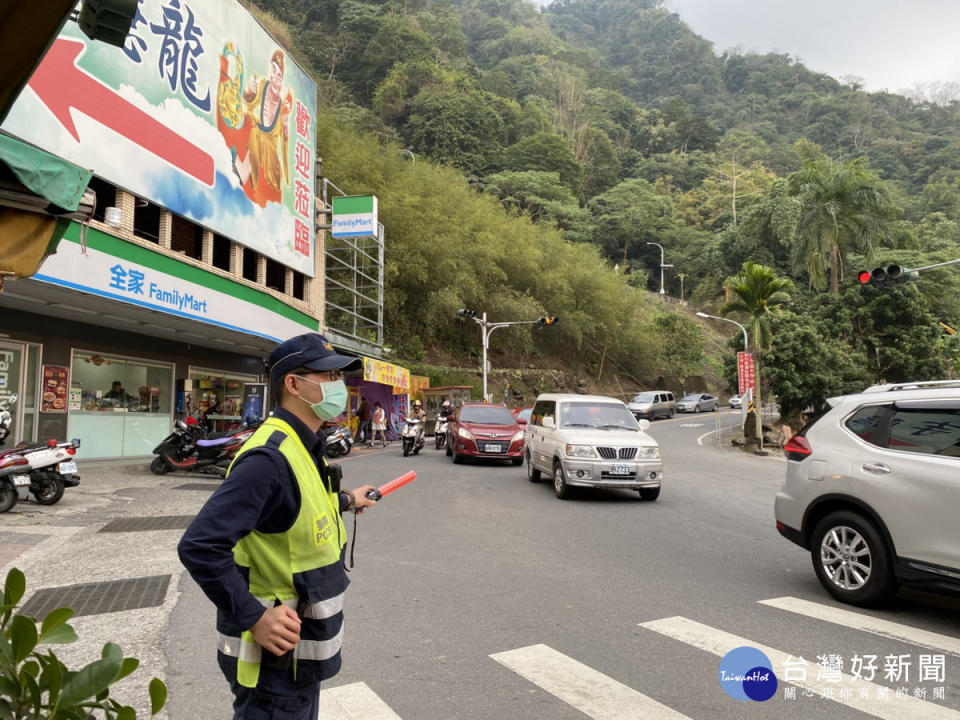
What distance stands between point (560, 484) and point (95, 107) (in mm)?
11967

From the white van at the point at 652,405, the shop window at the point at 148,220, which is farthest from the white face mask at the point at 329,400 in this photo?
the white van at the point at 652,405

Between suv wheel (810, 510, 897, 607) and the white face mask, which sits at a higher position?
the white face mask

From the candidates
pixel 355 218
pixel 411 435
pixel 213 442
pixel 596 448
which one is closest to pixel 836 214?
pixel 355 218

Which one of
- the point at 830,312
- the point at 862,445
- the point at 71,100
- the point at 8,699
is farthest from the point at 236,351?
the point at 830,312

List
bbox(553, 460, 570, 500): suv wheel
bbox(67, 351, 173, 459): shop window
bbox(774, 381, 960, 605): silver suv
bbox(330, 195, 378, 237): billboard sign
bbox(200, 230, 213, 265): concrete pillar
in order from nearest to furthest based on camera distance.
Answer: bbox(774, 381, 960, 605): silver suv → bbox(553, 460, 570, 500): suv wheel → bbox(67, 351, 173, 459): shop window → bbox(200, 230, 213, 265): concrete pillar → bbox(330, 195, 378, 237): billboard sign

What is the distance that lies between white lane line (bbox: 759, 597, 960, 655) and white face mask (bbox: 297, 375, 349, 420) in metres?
4.29

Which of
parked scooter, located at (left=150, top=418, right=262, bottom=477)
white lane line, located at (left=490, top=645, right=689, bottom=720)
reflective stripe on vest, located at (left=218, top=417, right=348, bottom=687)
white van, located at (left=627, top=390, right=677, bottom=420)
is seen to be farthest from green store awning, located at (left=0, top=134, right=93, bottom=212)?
white van, located at (left=627, top=390, right=677, bottom=420)

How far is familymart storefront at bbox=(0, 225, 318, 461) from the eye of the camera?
12805 millimetres

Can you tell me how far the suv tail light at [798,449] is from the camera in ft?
19.3

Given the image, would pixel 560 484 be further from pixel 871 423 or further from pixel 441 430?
pixel 441 430

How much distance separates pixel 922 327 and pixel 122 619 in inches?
1405

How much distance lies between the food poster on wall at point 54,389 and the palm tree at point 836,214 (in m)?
36.9

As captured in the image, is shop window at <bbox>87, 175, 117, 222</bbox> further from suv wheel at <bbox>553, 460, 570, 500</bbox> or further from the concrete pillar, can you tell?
suv wheel at <bbox>553, 460, 570, 500</bbox>

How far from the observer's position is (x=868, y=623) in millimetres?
4816
